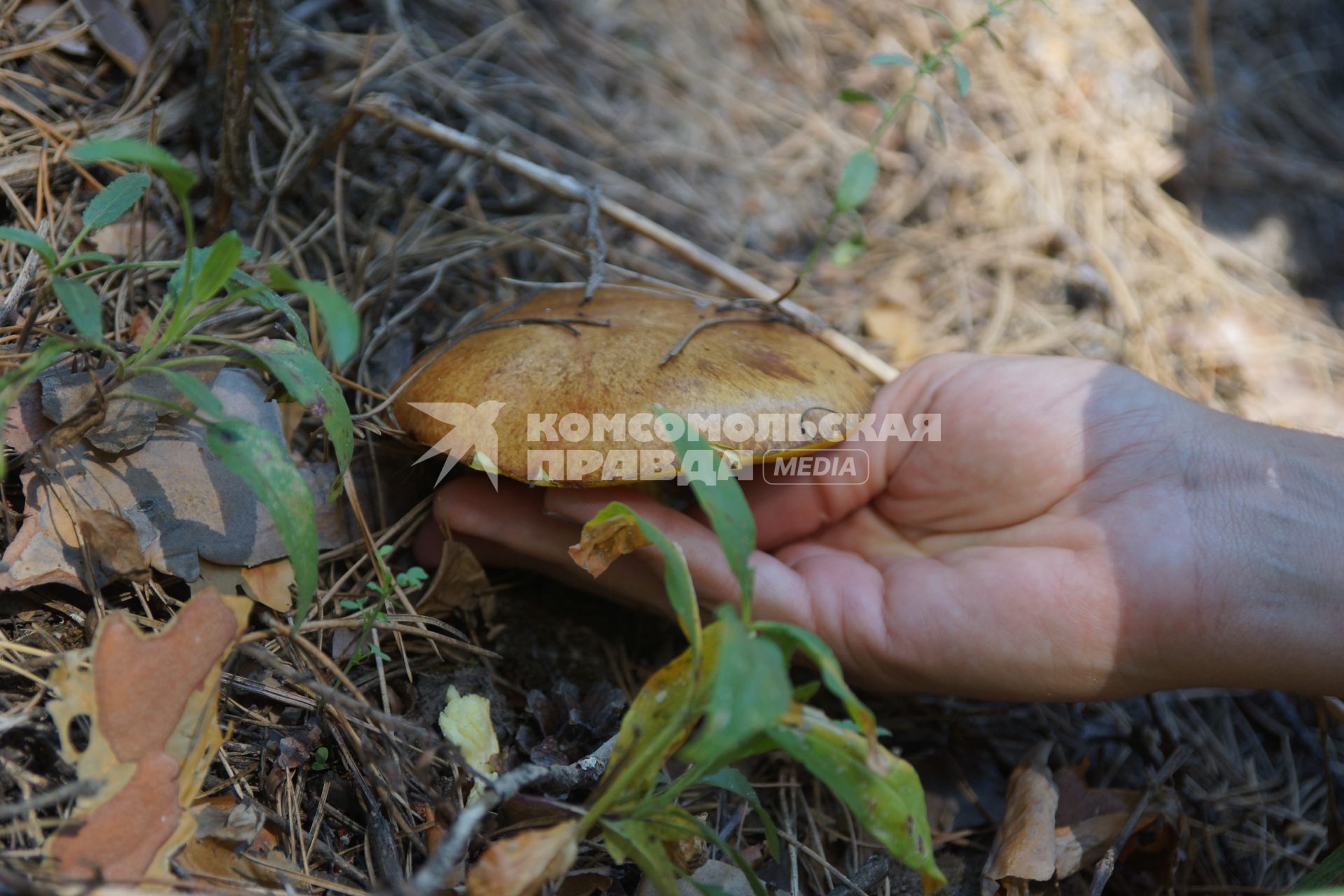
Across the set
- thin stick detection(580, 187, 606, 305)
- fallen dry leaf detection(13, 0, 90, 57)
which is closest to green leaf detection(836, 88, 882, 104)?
thin stick detection(580, 187, 606, 305)

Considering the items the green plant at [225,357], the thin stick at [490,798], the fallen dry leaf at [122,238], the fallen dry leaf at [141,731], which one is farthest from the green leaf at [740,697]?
the fallen dry leaf at [122,238]

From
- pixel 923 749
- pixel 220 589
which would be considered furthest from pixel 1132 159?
pixel 220 589

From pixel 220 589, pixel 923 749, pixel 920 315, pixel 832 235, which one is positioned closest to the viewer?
pixel 220 589

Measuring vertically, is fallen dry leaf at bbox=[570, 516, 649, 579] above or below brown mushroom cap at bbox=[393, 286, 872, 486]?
below

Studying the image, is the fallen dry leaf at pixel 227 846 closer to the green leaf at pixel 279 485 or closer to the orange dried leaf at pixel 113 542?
the green leaf at pixel 279 485

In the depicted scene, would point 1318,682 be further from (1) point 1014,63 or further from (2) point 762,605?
(1) point 1014,63

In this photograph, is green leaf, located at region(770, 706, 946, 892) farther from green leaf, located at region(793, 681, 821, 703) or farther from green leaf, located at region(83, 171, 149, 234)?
green leaf, located at region(83, 171, 149, 234)
